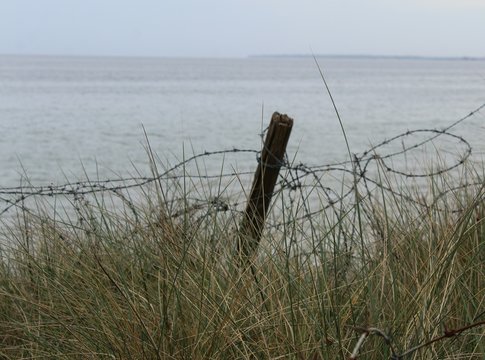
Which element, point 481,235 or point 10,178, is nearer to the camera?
point 481,235

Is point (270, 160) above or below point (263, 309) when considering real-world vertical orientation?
above

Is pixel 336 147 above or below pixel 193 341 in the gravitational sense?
below

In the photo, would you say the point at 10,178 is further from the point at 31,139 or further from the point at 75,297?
the point at 75,297

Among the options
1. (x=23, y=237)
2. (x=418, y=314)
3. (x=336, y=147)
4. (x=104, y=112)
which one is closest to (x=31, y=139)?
(x=336, y=147)

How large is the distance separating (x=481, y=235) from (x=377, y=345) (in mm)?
1046

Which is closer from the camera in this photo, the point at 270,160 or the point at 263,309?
the point at 263,309

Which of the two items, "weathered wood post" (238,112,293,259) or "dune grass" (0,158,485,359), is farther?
"weathered wood post" (238,112,293,259)

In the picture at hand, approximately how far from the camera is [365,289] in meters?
2.32

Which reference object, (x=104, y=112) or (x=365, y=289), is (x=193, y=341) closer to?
(x=365, y=289)

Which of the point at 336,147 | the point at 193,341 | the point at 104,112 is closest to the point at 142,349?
the point at 193,341

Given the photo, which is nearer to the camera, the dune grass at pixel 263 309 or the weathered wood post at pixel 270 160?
the dune grass at pixel 263 309

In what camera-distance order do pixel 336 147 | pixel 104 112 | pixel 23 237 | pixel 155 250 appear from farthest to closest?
1. pixel 104 112
2. pixel 336 147
3. pixel 23 237
4. pixel 155 250

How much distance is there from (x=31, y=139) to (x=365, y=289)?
22629mm

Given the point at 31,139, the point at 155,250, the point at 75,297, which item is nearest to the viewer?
the point at 75,297
